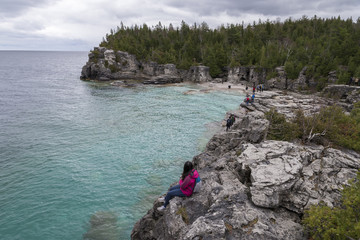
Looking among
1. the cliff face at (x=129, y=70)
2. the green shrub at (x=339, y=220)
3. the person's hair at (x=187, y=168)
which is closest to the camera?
the green shrub at (x=339, y=220)

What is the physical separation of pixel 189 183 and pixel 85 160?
18.6m

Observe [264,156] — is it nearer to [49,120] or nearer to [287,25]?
[49,120]

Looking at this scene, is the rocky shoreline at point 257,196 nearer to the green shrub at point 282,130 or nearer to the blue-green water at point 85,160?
the green shrub at point 282,130

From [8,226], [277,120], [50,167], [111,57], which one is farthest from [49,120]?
[111,57]

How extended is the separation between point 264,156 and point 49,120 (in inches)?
1600

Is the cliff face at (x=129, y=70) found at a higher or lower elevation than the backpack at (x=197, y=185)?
higher

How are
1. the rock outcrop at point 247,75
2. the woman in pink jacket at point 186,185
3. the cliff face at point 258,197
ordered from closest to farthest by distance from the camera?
the cliff face at point 258,197
the woman in pink jacket at point 186,185
the rock outcrop at point 247,75

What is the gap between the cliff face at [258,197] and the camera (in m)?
8.80

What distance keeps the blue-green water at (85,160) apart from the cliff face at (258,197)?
6.29 metres

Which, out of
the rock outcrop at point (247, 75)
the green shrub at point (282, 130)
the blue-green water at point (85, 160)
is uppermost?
the rock outcrop at point (247, 75)

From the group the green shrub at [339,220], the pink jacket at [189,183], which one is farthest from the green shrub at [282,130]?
the pink jacket at [189,183]

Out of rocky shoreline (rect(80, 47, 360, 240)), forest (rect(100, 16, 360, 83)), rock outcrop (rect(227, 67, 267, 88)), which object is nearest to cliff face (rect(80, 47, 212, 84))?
forest (rect(100, 16, 360, 83))

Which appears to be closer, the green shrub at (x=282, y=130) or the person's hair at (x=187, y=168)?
the person's hair at (x=187, y=168)

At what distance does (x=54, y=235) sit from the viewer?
1466cm
